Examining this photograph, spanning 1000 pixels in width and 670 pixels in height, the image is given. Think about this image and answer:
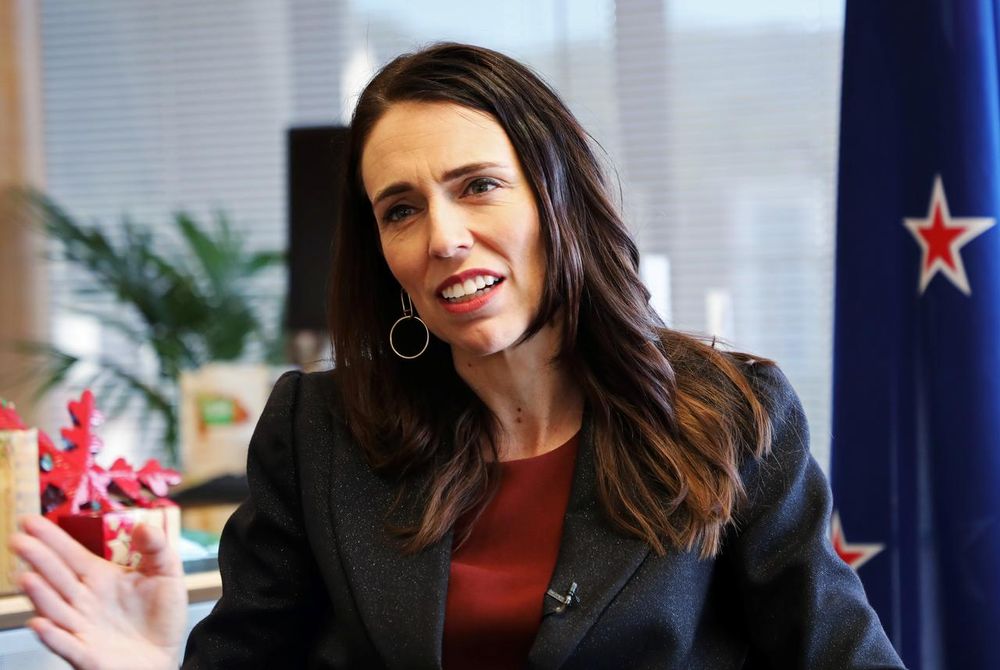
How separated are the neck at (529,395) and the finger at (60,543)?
55 cm

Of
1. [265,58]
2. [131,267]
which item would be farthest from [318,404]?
[265,58]

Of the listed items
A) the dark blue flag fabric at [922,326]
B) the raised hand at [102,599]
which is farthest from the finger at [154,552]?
the dark blue flag fabric at [922,326]

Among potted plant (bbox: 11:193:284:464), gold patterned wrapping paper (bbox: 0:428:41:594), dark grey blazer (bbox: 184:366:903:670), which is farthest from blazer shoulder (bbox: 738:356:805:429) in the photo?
potted plant (bbox: 11:193:284:464)

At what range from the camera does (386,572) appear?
1.48m

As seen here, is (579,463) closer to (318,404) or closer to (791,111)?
(318,404)

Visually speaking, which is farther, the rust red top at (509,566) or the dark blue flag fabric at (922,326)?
the dark blue flag fabric at (922,326)

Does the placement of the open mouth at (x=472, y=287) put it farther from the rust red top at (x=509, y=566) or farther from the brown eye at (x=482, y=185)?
the rust red top at (x=509, y=566)

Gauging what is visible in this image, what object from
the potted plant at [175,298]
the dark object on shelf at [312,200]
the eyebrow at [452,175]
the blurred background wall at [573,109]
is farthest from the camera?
the potted plant at [175,298]

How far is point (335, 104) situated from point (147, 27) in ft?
2.69

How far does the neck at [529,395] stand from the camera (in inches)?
62.7

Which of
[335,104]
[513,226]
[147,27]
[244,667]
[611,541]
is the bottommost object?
[244,667]

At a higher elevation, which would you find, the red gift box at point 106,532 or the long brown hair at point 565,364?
the long brown hair at point 565,364

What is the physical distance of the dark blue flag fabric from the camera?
5.96ft

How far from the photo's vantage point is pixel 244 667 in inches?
60.4
